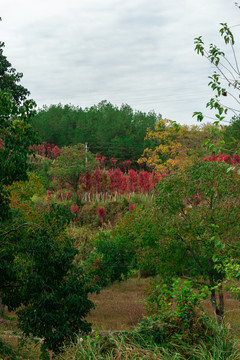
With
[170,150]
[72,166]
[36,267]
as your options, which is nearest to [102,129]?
[170,150]

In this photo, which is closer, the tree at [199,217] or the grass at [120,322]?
the grass at [120,322]

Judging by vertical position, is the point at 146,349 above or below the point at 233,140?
below

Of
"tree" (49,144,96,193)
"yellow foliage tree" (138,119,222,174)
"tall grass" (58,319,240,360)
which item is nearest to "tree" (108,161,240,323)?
"tall grass" (58,319,240,360)

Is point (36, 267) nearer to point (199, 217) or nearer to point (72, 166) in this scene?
A: point (199, 217)

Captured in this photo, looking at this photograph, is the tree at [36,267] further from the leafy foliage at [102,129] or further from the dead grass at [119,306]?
the leafy foliage at [102,129]

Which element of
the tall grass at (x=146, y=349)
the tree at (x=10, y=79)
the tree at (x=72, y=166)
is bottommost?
the tall grass at (x=146, y=349)

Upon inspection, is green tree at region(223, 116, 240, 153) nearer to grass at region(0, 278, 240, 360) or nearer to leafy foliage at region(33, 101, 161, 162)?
grass at region(0, 278, 240, 360)

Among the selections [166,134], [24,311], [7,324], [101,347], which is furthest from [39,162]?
[101,347]

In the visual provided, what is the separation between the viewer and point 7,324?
70.7ft

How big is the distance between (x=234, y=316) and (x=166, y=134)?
3660 centimetres

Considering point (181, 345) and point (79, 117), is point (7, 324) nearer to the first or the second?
point (181, 345)

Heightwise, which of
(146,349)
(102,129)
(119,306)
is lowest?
(119,306)

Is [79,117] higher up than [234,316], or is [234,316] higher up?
[79,117]

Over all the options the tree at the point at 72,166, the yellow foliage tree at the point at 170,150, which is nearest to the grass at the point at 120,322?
the tree at the point at 72,166
